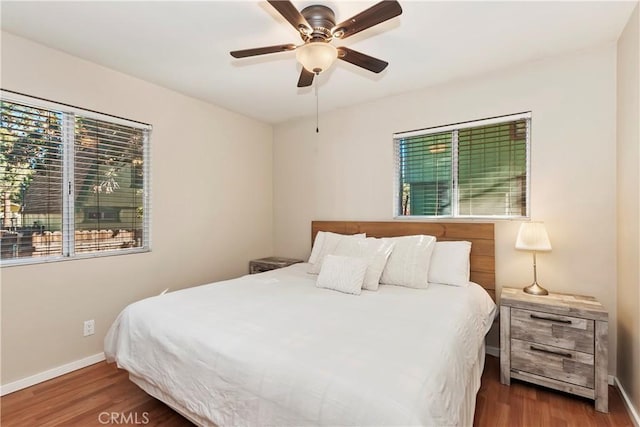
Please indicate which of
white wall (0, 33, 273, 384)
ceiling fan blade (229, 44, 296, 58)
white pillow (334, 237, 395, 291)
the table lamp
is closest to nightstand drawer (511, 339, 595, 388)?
the table lamp

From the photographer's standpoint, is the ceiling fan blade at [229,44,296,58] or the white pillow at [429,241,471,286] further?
the white pillow at [429,241,471,286]

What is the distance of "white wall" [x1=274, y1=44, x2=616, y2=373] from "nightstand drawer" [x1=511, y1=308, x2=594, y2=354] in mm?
451

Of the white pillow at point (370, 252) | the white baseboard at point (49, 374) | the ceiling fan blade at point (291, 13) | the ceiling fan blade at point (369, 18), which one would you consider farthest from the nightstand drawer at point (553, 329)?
the white baseboard at point (49, 374)

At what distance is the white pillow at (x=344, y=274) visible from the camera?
234 centimetres

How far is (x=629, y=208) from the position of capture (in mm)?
1979

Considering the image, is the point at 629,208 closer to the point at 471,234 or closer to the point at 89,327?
the point at 471,234

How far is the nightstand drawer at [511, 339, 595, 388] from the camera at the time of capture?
1.98 m

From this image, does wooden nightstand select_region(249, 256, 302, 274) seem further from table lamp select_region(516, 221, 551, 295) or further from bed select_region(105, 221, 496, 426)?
table lamp select_region(516, 221, 551, 295)

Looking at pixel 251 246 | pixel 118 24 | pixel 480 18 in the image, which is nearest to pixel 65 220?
pixel 118 24

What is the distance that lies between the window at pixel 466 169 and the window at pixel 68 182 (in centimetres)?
262

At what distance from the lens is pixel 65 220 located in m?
2.43

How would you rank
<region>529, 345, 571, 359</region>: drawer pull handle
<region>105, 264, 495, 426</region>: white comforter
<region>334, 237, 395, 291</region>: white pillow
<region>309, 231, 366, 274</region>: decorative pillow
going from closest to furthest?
<region>105, 264, 495, 426</region>: white comforter, <region>529, 345, 571, 359</region>: drawer pull handle, <region>334, 237, 395, 291</region>: white pillow, <region>309, 231, 366, 274</region>: decorative pillow

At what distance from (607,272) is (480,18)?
2024 millimetres

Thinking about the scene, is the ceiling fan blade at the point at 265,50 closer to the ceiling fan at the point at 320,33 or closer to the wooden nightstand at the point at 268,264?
the ceiling fan at the point at 320,33
